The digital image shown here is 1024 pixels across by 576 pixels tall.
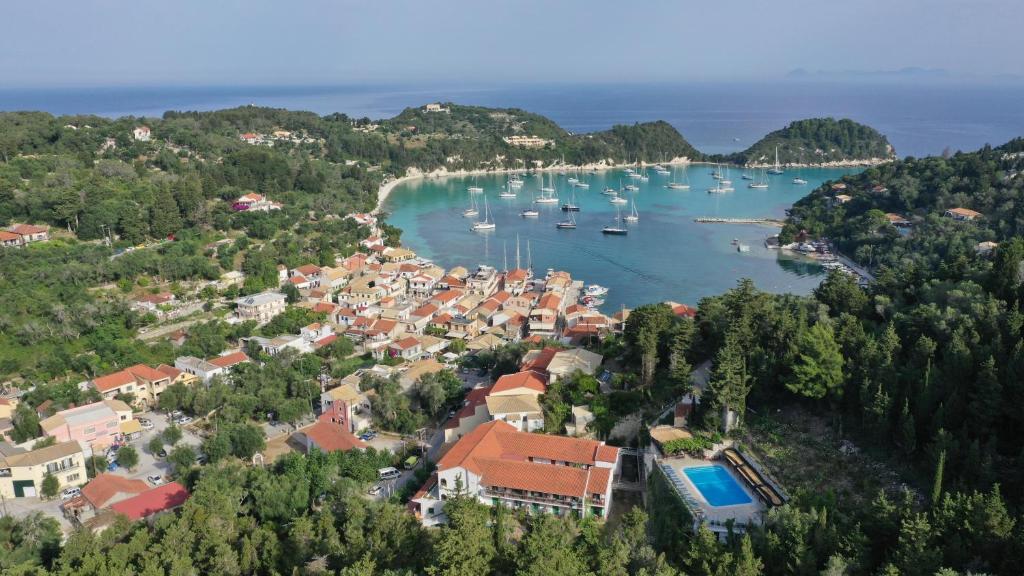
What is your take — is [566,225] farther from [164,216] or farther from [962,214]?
[164,216]

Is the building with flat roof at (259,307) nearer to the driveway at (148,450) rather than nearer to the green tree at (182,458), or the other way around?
the driveway at (148,450)

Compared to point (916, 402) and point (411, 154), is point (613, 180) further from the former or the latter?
point (916, 402)

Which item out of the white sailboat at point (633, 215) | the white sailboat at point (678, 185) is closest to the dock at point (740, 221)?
the white sailboat at point (633, 215)

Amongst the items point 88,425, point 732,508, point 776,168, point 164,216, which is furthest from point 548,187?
point 732,508

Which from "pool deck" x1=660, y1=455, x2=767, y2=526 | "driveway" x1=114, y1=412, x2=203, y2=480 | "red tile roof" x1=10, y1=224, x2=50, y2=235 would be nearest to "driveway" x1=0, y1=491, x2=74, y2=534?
"driveway" x1=114, y1=412, x2=203, y2=480

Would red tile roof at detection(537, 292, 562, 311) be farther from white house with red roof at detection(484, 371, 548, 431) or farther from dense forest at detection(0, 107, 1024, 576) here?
white house with red roof at detection(484, 371, 548, 431)

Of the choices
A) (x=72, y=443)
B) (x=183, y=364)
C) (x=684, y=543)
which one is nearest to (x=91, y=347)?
(x=183, y=364)
